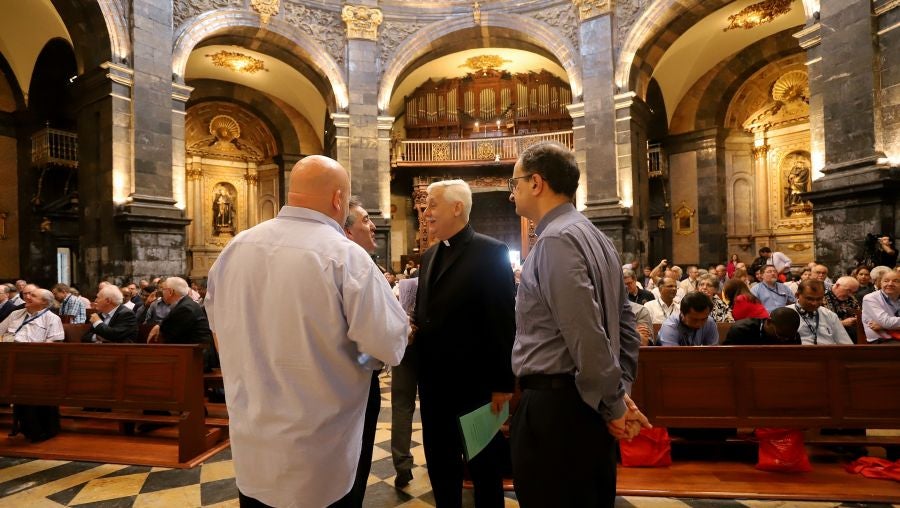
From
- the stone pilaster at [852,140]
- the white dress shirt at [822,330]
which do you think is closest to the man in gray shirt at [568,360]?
the white dress shirt at [822,330]

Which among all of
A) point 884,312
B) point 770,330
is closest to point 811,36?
point 884,312

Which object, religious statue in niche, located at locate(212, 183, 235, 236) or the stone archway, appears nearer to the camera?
the stone archway

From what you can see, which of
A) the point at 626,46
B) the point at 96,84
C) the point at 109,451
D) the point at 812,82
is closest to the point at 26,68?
the point at 96,84

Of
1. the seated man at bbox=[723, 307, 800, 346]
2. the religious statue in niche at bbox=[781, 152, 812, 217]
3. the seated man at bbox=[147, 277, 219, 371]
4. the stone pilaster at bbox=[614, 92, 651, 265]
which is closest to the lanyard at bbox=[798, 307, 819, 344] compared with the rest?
the seated man at bbox=[723, 307, 800, 346]

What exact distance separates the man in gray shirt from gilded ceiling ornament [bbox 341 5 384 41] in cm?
1312

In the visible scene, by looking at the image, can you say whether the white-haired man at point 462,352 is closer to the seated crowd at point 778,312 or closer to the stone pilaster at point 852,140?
the seated crowd at point 778,312

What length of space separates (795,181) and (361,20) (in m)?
12.7

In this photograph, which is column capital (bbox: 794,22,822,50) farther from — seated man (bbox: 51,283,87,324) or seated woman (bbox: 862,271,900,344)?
seated man (bbox: 51,283,87,324)

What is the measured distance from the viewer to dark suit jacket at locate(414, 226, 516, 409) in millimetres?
2494

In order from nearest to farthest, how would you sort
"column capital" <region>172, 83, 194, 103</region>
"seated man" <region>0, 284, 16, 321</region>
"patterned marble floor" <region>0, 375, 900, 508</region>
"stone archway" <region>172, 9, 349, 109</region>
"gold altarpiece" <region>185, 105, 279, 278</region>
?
"patterned marble floor" <region>0, 375, 900, 508</region> < "seated man" <region>0, 284, 16, 321</region> < "column capital" <region>172, 83, 194, 103</region> < "stone archway" <region>172, 9, 349, 109</region> < "gold altarpiece" <region>185, 105, 279, 278</region>

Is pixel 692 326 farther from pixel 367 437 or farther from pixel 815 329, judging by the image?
pixel 367 437

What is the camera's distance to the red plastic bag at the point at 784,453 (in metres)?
3.52

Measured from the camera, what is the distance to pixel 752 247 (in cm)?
1555

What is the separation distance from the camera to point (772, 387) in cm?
350
